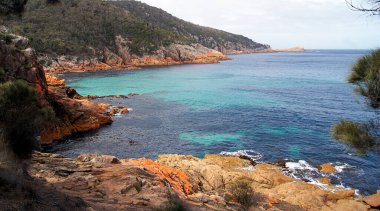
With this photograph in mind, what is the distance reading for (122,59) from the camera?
389 ft

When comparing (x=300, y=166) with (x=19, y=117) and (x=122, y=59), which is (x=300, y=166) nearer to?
(x=19, y=117)

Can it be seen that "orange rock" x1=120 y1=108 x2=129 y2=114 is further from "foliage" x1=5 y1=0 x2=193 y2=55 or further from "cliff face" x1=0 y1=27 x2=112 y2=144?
"foliage" x1=5 y1=0 x2=193 y2=55

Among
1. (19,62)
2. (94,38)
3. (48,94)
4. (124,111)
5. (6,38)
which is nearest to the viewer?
(19,62)

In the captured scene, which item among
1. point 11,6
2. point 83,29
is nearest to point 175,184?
point 11,6

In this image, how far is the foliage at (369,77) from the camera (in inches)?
387

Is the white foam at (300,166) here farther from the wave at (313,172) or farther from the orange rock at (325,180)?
the orange rock at (325,180)

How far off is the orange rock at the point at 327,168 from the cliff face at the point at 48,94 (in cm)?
2443

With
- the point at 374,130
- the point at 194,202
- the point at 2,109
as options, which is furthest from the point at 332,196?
the point at 2,109

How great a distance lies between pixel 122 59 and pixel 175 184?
10377 cm

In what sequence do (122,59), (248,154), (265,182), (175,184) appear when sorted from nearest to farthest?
(175,184) → (265,182) → (248,154) → (122,59)

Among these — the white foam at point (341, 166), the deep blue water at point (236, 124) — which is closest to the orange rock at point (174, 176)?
the deep blue water at point (236, 124)

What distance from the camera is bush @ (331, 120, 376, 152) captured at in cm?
1035

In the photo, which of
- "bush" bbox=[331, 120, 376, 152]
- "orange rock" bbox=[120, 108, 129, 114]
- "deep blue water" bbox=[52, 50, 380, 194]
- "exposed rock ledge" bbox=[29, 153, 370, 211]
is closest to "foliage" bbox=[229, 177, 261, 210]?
"exposed rock ledge" bbox=[29, 153, 370, 211]

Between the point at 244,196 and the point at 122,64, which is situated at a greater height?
the point at 122,64
